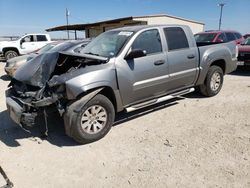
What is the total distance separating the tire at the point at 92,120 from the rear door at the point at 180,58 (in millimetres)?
1654

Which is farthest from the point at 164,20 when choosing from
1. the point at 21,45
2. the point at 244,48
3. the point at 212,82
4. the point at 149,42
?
the point at 149,42

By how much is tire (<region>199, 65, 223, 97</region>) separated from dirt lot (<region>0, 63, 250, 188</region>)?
910 mm

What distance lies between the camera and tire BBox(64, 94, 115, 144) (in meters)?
3.68

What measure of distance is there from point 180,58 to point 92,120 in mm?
2382

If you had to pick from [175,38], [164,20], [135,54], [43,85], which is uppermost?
[164,20]

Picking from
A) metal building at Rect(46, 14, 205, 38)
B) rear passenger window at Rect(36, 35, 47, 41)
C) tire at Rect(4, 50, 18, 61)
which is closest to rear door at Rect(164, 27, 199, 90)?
rear passenger window at Rect(36, 35, 47, 41)

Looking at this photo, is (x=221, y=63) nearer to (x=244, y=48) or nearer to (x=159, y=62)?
(x=159, y=62)

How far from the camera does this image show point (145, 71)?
4.41 metres

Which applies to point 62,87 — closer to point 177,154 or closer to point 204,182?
point 177,154

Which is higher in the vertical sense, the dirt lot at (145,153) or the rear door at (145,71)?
the rear door at (145,71)

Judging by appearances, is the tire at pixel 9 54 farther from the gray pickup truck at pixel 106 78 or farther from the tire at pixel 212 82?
the tire at pixel 212 82

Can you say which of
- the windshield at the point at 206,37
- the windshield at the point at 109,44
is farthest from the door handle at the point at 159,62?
the windshield at the point at 206,37

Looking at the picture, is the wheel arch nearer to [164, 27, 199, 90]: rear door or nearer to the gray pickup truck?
the gray pickup truck

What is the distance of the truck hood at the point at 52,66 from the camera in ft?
12.8
